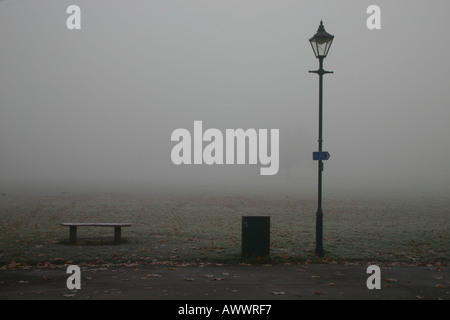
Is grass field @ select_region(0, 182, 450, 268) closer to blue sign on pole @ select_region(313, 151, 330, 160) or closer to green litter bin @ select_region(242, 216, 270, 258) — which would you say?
green litter bin @ select_region(242, 216, 270, 258)

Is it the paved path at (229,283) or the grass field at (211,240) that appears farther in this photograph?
the grass field at (211,240)

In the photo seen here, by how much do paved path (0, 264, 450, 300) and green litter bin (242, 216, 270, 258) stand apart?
2.43ft

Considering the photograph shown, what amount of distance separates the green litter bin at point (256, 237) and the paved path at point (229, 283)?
74 cm

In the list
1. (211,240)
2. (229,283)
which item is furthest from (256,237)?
(211,240)

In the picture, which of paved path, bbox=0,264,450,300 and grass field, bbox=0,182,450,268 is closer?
paved path, bbox=0,264,450,300

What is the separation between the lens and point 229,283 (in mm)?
8766

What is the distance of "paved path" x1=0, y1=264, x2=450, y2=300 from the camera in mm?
7891

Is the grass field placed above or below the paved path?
below

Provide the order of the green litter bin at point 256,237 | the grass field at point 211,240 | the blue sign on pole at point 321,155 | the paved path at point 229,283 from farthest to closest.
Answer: the blue sign on pole at point 321,155
the grass field at point 211,240
the green litter bin at point 256,237
the paved path at point 229,283

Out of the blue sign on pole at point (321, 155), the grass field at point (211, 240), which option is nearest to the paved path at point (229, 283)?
the grass field at point (211, 240)

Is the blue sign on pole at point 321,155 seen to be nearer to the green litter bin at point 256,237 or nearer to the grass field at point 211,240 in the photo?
the green litter bin at point 256,237

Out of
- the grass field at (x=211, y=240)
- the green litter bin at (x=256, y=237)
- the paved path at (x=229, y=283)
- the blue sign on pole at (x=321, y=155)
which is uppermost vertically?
the blue sign on pole at (x=321, y=155)

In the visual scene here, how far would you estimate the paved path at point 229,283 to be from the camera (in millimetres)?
7891

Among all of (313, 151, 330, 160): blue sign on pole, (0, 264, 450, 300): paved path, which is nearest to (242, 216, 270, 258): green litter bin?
(0, 264, 450, 300): paved path
